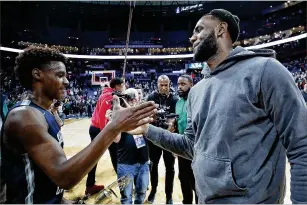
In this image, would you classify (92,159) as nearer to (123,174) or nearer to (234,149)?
(234,149)

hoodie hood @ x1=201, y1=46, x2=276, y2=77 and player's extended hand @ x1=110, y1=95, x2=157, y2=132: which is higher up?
hoodie hood @ x1=201, y1=46, x2=276, y2=77

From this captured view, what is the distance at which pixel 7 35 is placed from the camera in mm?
25906

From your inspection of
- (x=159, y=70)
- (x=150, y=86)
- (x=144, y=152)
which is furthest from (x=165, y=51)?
(x=144, y=152)

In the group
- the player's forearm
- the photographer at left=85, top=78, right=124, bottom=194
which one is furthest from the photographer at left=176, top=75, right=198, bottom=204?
the player's forearm

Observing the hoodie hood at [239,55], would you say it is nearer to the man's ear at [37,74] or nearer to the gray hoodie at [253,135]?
the gray hoodie at [253,135]

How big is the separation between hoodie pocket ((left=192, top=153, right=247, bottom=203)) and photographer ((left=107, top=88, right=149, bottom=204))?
1715mm

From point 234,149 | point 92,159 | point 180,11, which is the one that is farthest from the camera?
point 180,11

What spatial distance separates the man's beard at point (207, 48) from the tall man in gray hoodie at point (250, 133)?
0.18m

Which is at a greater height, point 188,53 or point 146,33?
point 146,33

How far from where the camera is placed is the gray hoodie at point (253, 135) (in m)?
1.21

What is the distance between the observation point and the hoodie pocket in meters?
1.31

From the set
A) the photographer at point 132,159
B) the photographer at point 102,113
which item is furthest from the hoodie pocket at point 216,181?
the photographer at point 102,113

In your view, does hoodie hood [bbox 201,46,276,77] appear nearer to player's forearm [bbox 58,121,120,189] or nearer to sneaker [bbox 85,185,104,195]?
player's forearm [bbox 58,121,120,189]

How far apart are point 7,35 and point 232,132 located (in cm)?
2986
